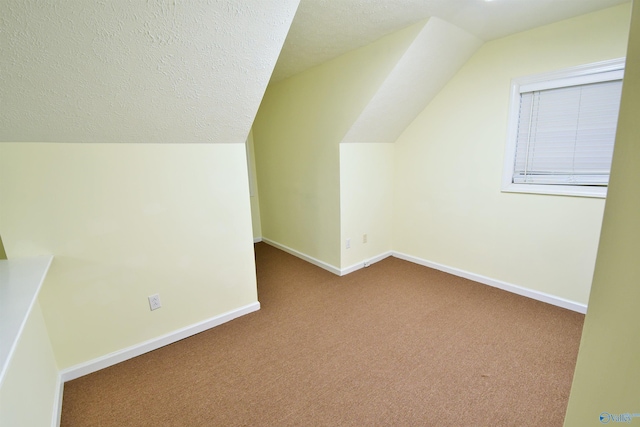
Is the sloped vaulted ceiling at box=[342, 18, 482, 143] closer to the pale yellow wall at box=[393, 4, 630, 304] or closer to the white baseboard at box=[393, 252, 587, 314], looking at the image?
the pale yellow wall at box=[393, 4, 630, 304]

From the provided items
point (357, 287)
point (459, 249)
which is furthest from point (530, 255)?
point (357, 287)

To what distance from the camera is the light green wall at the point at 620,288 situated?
54 cm

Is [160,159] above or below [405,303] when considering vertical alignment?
above

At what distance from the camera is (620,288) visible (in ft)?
1.93

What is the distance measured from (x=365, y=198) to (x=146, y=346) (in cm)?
238

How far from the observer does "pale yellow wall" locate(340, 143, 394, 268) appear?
3.00 metres

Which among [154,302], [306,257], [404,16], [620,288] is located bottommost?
[306,257]

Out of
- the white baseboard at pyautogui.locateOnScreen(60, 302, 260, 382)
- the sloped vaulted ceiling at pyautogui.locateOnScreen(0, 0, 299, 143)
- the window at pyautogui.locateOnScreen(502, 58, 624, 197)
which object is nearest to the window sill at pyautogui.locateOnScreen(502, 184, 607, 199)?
the window at pyautogui.locateOnScreen(502, 58, 624, 197)

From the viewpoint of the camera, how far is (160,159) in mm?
1864

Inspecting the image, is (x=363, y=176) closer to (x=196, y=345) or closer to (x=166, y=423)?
(x=196, y=345)

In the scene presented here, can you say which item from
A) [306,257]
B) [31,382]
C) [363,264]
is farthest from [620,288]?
[306,257]

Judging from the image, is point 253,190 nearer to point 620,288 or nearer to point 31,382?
point 31,382

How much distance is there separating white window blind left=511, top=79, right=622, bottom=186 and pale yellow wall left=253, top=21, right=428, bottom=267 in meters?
1.27

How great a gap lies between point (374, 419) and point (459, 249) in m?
2.07
